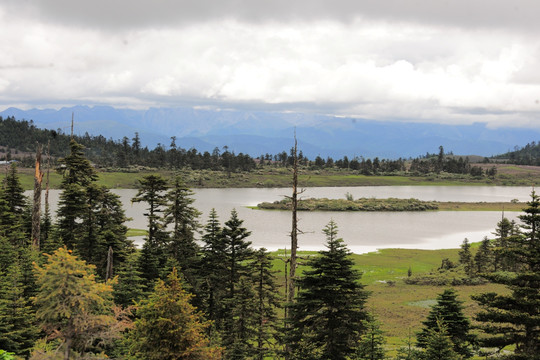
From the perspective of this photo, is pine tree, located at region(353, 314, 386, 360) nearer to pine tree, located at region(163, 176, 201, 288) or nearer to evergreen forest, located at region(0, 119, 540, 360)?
evergreen forest, located at region(0, 119, 540, 360)

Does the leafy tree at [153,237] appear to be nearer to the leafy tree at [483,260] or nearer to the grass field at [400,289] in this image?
the grass field at [400,289]

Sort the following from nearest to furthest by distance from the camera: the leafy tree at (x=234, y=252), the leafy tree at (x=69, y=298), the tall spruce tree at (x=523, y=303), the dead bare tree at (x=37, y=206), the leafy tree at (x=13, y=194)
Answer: the leafy tree at (x=69, y=298), the tall spruce tree at (x=523, y=303), the leafy tree at (x=234, y=252), the dead bare tree at (x=37, y=206), the leafy tree at (x=13, y=194)

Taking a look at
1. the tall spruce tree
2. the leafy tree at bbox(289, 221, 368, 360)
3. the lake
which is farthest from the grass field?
the lake

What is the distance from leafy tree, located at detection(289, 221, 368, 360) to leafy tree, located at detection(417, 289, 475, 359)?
573 cm

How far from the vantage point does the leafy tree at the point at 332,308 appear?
73.8 ft

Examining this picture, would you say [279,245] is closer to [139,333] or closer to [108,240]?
[108,240]

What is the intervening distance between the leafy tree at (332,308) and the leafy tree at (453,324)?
573cm

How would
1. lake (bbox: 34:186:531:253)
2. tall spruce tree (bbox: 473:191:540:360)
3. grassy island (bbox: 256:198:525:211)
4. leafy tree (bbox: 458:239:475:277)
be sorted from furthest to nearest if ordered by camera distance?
grassy island (bbox: 256:198:525:211)
lake (bbox: 34:186:531:253)
leafy tree (bbox: 458:239:475:277)
tall spruce tree (bbox: 473:191:540:360)

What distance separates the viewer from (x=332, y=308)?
22875mm

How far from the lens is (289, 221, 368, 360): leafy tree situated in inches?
886

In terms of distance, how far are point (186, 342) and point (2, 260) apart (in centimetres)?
2424

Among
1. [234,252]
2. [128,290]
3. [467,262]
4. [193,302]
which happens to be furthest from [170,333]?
[467,262]

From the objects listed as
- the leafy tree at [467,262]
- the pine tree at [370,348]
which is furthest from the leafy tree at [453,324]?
the leafy tree at [467,262]

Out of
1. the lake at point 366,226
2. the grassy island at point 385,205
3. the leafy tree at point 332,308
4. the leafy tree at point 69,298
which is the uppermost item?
the leafy tree at point 69,298
